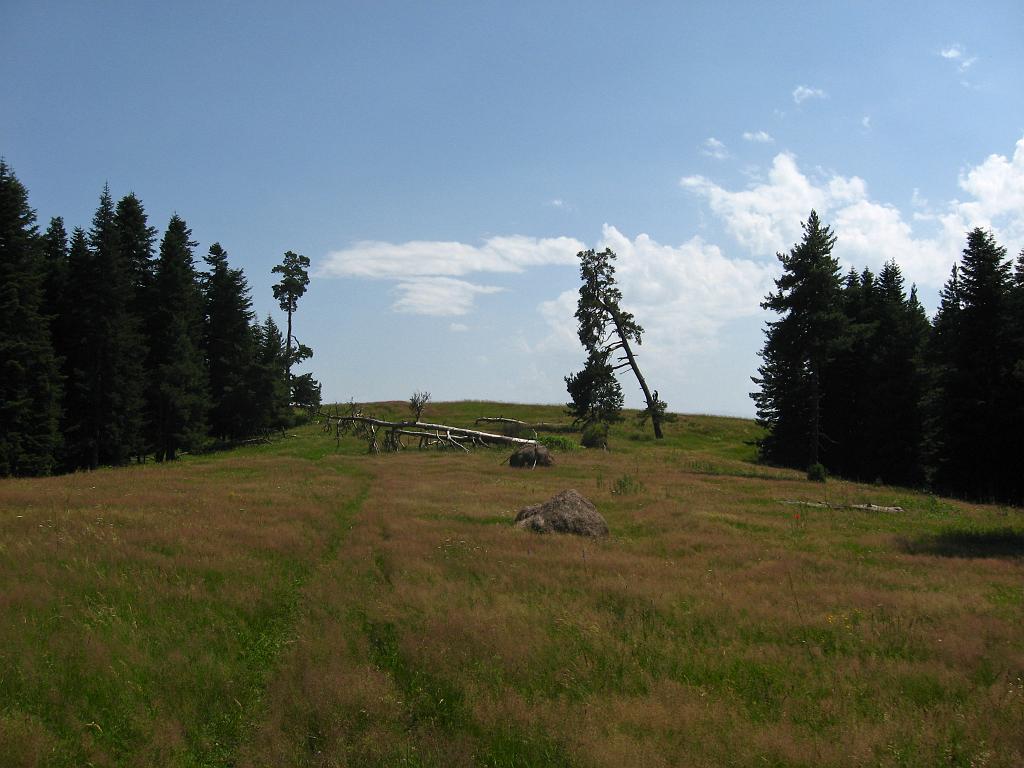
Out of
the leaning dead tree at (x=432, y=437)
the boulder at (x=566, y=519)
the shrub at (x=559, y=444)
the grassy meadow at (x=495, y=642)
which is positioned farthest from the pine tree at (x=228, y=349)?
the boulder at (x=566, y=519)

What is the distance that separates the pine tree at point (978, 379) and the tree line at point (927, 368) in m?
0.05

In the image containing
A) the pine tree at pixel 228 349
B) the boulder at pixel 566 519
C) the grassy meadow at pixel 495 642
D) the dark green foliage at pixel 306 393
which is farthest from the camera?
the dark green foliage at pixel 306 393

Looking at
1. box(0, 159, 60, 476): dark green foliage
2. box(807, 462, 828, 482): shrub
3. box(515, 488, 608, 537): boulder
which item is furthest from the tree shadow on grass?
box(0, 159, 60, 476): dark green foliage

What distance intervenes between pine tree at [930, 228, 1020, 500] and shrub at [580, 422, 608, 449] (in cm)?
2232

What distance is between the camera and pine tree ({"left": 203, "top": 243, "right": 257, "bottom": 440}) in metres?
54.6

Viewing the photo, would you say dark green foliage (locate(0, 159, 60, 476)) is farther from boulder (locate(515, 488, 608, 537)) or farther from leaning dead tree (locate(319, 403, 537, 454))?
boulder (locate(515, 488, 608, 537))

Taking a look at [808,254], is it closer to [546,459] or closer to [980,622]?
[546,459]

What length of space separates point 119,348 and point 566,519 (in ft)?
123

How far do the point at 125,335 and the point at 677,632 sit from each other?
1725 inches

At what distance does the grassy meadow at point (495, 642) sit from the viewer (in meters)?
6.43

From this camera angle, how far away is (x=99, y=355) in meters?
40.7

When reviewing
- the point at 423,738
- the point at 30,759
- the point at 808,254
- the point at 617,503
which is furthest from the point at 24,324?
the point at 808,254

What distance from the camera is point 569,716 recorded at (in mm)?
6871

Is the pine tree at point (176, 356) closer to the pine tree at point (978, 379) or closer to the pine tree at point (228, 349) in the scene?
the pine tree at point (228, 349)
